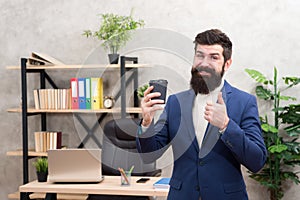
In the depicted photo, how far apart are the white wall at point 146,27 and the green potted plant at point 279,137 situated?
18cm

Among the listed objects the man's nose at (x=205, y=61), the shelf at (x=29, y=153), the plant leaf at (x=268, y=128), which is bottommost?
the shelf at (x=29, y=153)

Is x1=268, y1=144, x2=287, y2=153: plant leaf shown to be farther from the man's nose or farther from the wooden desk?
the man's nose

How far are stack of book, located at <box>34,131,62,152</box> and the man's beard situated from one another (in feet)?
9.36

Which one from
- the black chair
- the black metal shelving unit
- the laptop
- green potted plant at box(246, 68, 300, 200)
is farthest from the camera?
the black metal shelving unit

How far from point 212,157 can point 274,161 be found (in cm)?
239

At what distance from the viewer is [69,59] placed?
4.70 metres

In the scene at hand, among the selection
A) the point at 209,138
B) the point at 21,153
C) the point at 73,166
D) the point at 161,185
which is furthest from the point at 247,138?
the point at 21,153

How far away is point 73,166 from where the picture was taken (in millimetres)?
3225

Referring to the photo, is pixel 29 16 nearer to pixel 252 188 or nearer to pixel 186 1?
pixel 186 1

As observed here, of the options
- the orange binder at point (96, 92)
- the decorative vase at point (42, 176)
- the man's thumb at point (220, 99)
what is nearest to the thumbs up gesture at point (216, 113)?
the man's thumb at point (220, 99)

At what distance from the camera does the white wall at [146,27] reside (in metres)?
4.29

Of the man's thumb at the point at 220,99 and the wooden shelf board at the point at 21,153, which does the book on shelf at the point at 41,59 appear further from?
the man's thumb at the point at 220,99

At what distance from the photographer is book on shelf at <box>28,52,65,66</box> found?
4.38m

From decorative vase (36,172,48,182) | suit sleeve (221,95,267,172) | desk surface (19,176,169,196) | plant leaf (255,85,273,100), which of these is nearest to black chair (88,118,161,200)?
desk surface (19,176,169,196)
